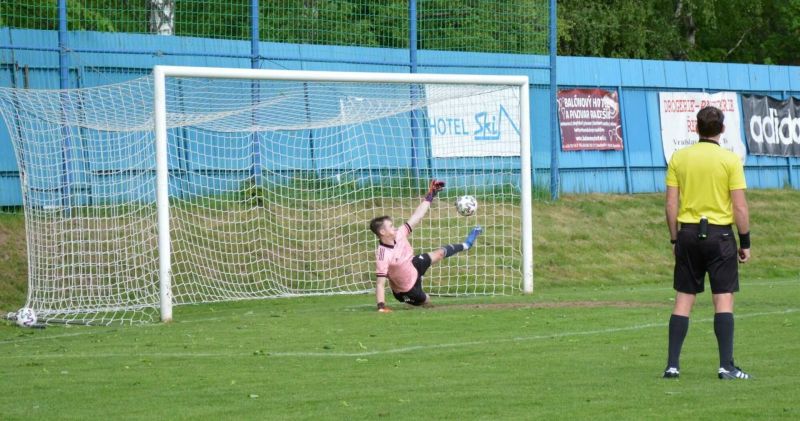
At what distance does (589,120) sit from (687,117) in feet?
10.3

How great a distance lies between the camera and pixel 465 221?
22281 millimetres

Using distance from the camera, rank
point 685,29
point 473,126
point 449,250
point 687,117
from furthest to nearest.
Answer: point 685,29 < point 687,117 < point 473,126 < point 449,250

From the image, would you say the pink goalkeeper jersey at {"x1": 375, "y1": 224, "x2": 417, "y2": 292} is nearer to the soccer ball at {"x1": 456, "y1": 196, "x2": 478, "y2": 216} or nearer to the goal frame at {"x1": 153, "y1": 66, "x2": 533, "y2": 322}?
the soccer ball at {"x1": 456, "y1": 196, "x2": 478, "y2": 216}

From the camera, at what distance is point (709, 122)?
978 cm

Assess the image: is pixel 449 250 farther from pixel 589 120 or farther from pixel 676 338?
pixel 589 120

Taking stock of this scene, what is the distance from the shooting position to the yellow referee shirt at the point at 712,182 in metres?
9.73

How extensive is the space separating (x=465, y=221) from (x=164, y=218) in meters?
7.46

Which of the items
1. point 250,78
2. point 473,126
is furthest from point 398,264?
point 473,126

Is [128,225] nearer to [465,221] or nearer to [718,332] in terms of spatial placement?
[465,221]

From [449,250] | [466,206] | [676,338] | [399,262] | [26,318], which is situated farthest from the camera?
[466,206]

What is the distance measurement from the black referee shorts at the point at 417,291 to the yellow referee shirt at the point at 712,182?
752cm

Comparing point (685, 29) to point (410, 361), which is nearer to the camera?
point (410, 361)

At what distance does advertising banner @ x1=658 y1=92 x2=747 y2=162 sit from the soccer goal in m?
6.76

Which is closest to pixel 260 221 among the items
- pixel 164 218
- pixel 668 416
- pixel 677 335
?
pixel 164 218
